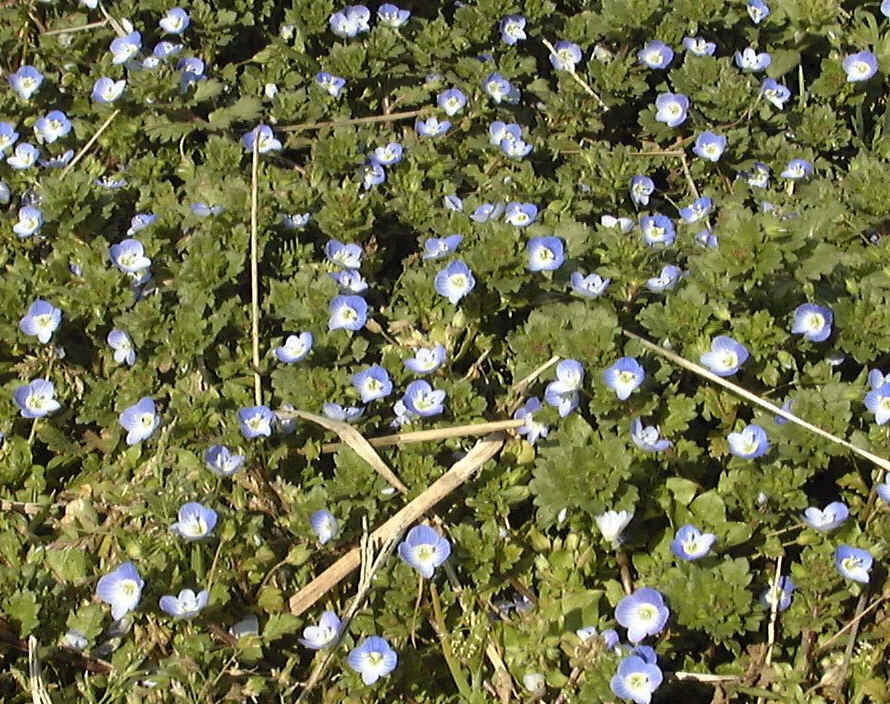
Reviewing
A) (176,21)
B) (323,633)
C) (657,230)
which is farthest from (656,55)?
(323,633)

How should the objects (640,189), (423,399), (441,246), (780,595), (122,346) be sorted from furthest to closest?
(640,189) → (441,246) → (122,346) → (423,399) → (780,595)

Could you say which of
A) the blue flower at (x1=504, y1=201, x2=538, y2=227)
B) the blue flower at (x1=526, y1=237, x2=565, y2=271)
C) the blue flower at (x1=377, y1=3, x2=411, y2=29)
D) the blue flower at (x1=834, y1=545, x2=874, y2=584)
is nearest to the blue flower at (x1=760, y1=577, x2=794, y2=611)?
the blue flower at (x1=834, y1=545, x2=874, y2=584)

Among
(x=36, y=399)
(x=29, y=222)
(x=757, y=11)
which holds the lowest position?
(x=36, y=399)

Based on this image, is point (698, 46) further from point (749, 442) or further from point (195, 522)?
point (195, 522)

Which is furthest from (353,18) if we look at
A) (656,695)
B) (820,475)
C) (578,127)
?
(656,695)

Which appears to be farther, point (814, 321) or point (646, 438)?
point (814, 321)

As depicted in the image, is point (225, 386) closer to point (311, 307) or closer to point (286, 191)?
point (311, 307)
